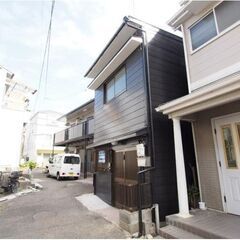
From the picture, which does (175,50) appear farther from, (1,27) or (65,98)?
(65,98)

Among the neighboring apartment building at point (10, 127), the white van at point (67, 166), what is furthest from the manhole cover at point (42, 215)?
the white van at point (67, 166)

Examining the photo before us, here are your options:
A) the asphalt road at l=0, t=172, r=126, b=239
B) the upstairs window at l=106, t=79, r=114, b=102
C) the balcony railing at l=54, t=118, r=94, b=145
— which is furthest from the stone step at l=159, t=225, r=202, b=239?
the balcony railing at l=54, t=118, r=94, b=145

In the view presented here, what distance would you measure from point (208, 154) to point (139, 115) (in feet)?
7.98

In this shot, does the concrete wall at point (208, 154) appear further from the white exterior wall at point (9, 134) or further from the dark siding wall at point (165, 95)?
the white exterior wall at point (9, 134)

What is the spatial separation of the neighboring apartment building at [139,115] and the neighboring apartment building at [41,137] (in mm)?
29607

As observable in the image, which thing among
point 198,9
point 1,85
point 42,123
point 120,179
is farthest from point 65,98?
point 42,123

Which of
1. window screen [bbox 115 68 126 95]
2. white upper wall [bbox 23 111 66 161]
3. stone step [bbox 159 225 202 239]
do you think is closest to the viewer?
stone step [bbox 159 225 202 239]

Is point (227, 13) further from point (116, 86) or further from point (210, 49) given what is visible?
point (116, 86)

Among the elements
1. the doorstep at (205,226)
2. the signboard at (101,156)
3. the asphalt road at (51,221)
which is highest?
the signboard at (101,156)

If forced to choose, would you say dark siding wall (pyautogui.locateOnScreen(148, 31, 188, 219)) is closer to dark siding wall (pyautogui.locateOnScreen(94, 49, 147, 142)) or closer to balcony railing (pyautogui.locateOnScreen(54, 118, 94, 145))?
dark siding wall (pyautogui.locateOnScreen(94, 49, 147, 142))

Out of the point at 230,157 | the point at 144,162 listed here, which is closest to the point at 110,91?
the point at 144,162

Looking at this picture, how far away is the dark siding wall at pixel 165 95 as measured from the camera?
602cm

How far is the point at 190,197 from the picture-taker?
614 cm

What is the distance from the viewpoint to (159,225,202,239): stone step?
176 inches
